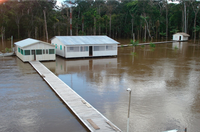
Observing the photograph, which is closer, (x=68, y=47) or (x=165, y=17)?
(x=68, y=47)

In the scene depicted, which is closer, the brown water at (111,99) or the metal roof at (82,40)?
the brown water at (111,99)

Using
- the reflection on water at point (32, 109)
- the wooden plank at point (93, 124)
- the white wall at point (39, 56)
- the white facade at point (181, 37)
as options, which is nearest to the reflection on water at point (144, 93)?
the wooden plank at point (93, 124)

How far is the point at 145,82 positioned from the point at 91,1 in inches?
2467

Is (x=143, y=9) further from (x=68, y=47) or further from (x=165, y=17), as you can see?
(x=68, y=47)

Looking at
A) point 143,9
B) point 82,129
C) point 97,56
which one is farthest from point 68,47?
point 143,9

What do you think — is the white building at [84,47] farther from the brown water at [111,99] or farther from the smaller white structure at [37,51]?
the brown water at [111,99]

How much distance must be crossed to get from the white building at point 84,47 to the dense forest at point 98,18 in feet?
82.7

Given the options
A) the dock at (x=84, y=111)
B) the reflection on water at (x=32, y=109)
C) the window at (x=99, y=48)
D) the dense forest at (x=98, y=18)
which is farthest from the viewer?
the dense forest at (x=98, y=18)

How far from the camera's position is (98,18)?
5872 centimetres

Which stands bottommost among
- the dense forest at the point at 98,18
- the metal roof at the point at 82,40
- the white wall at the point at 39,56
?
the white wall at the point at 39,56

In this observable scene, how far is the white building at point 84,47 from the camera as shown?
23.9 metres

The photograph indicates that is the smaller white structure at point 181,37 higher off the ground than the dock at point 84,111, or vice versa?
the smaller white structure at point 181,37

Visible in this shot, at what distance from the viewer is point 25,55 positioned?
2108 centimetres

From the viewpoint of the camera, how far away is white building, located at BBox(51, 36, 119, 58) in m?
23.9
